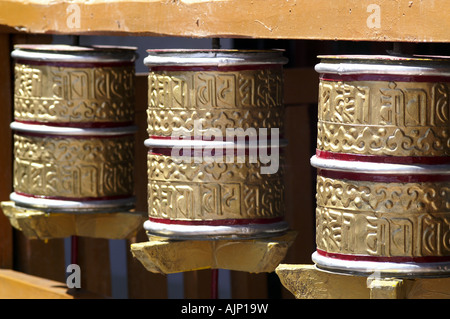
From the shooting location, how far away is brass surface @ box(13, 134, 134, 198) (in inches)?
117

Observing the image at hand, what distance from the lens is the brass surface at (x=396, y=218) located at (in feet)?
7.11

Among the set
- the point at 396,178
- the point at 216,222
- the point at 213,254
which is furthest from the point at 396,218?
the point at 213,254

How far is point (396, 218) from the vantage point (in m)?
2.17

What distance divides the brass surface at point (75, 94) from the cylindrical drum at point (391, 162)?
0.87 metres

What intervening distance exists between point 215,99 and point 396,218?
55cm

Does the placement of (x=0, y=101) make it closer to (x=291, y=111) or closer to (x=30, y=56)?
(x=30, y=56)

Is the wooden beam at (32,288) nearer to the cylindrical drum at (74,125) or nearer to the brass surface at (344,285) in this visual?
the cylindrical drum at (74,125)

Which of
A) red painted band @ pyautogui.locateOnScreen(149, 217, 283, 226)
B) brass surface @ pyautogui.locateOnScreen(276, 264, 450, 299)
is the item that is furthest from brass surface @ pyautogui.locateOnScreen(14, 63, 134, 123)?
brass surface @ pyautogui.locateOnScreen(276, 264, 450, 299)

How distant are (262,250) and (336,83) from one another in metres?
0.53

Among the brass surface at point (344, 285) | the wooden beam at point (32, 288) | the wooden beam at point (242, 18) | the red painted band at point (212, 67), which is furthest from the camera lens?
the wooden beam at point (32, 288)

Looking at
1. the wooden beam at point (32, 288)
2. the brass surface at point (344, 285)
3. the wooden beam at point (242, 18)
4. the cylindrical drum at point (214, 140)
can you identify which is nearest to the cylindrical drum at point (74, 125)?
the wooden beam at point (242, 18)

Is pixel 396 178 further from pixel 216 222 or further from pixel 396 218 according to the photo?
pixel 216 222

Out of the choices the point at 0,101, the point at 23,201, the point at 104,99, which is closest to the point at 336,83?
the point at 104,99
